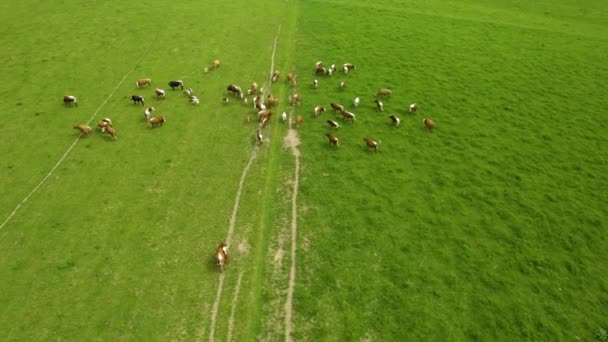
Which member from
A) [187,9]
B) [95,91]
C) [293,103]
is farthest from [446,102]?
[187,9]

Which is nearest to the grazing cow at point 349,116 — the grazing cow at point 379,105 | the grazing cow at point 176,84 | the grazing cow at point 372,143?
the grazing cow at point 379,105

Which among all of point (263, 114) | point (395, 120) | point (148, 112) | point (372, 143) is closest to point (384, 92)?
point (395, 120)

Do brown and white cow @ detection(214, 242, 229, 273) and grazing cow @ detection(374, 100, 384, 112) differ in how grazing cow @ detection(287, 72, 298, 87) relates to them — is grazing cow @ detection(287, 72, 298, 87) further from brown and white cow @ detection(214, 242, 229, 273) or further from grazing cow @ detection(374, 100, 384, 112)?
brown and white cow @ detection(214, 242, 229, 273)

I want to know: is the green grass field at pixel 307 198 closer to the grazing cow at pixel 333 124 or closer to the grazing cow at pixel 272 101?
the grazing cow at pixel 333 124

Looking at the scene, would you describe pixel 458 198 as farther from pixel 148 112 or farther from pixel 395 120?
pixel 148 112

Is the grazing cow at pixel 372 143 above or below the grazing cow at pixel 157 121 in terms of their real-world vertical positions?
below
